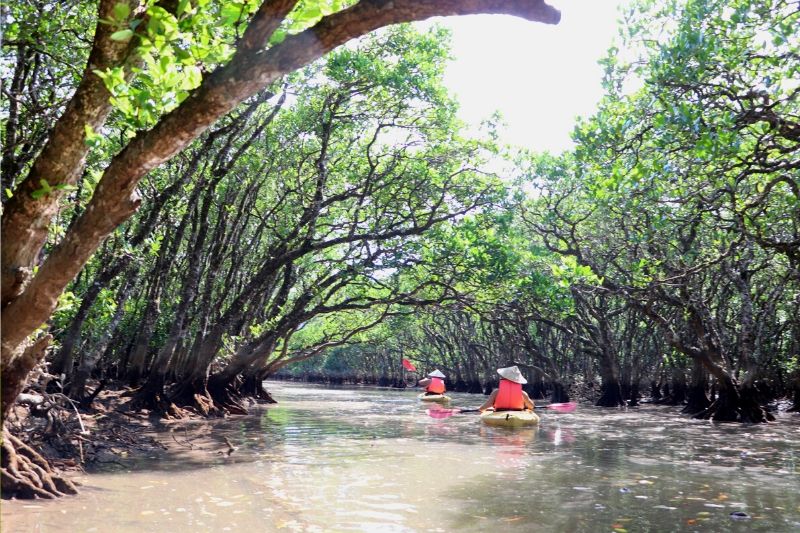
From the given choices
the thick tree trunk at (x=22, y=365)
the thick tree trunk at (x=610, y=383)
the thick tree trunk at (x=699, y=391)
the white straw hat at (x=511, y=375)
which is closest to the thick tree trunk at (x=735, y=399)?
the thick tree trunk at (x=699, y=391)

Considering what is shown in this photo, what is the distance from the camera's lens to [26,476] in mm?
6051

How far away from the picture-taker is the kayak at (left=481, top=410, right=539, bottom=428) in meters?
16.2

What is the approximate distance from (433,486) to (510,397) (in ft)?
30.2

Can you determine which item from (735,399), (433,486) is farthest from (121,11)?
(735,399)

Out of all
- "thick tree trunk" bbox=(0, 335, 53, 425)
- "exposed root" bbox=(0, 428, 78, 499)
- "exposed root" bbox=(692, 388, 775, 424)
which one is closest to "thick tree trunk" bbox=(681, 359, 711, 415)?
"exposed root" bbox=(692, 388, 775, 424)

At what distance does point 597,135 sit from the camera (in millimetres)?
9258

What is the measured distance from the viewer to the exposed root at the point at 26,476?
5.86m

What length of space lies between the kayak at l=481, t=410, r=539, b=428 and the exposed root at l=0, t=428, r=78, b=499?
448 inches

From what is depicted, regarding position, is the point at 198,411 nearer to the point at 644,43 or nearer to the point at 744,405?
the point at 644,43

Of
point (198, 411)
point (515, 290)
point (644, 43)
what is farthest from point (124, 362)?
point (644, 43)

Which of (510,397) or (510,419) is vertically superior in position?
(510,397)

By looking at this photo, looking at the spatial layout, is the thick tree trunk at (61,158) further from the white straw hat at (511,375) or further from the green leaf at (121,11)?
the white straw hat at (511,375)

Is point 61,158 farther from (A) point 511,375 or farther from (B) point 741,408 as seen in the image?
(B) point 741,408

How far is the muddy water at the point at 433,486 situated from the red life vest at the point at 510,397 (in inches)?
102
